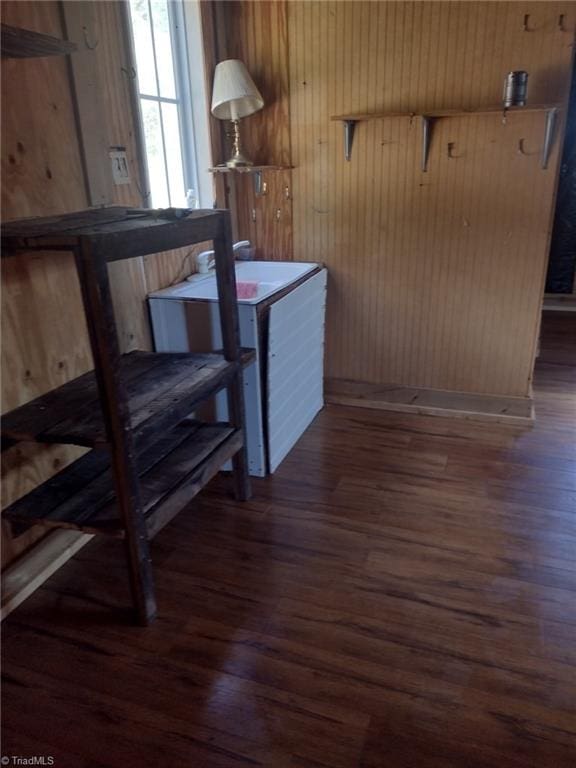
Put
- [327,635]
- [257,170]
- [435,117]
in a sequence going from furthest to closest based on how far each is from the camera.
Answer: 1. [257,170]
2. [435,117]
3. [327,635]

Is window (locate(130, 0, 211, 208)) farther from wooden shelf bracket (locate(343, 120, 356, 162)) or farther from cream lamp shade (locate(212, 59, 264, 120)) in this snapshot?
wooden shelf bracket (locate(343, 120, 356, 162))

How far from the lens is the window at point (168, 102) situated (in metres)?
2.34

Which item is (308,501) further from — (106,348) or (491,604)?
(106,348)

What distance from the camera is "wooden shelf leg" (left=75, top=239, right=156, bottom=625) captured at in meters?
1.35

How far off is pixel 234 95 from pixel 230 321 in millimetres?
1206

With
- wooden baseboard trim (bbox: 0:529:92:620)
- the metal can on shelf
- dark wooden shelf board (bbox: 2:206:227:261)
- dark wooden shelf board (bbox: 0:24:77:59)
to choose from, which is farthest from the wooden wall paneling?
wooden baseboard trim (bbox: 0:529:92:620)

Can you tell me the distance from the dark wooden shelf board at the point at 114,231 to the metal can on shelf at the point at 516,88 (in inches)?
54.5

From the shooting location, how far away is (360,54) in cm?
260

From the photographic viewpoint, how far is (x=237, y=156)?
276 cm

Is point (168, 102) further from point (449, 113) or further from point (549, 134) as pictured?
point (549, 134)

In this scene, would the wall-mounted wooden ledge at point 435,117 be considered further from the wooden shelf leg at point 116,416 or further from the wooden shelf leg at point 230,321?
the wooden shelf leg at point 116,416

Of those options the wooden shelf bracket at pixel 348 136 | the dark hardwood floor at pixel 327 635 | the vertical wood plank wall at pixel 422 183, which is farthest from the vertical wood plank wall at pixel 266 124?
the dark hardwood floor at pixel 327 635

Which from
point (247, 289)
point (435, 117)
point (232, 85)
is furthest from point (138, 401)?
point (435, 117)

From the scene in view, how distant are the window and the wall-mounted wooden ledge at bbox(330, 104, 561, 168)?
0.69 meters
